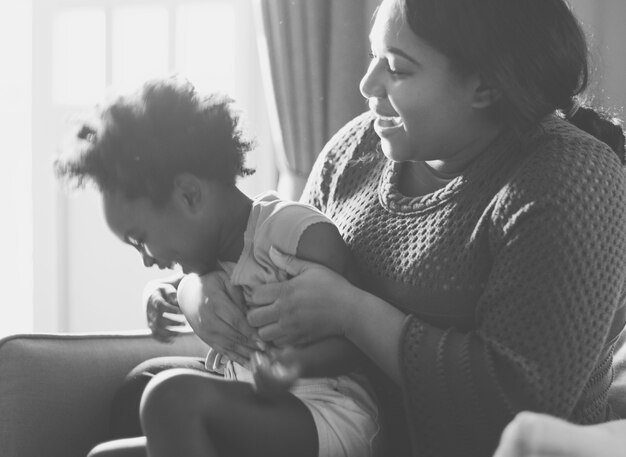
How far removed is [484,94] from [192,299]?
0.56 metres

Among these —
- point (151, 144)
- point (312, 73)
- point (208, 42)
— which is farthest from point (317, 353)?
point (208, 42)

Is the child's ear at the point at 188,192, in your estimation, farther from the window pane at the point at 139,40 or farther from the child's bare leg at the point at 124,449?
the window pane at the point at 139,40

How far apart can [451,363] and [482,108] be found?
0.42 meters

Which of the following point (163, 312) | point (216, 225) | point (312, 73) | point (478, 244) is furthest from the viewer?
point (312, 73)

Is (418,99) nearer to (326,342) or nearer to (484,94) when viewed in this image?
(484,94)

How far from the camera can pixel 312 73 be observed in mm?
2941

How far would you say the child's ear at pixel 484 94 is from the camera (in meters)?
1.41

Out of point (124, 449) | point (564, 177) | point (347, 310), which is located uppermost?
point (564, 177)

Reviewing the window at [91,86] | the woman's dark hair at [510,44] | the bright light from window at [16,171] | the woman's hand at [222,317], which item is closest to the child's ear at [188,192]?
the woman's hand at [222,317]

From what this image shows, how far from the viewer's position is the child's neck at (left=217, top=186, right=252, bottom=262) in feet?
4.78

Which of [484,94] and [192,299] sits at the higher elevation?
[484,94]

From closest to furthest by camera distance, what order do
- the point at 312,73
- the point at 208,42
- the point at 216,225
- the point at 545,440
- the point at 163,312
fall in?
1. the point at 545,440
2. the point at 216,225
3. the point at 163,312
4. the point at 312,73
5. the point at 208,42

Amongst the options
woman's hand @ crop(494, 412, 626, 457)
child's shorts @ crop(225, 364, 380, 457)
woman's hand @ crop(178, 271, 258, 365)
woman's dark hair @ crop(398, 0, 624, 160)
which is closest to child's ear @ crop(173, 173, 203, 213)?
woman's hand @ crop(178, 271, 258, 365)

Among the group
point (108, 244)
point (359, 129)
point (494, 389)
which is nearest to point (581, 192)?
point (494, 389)
